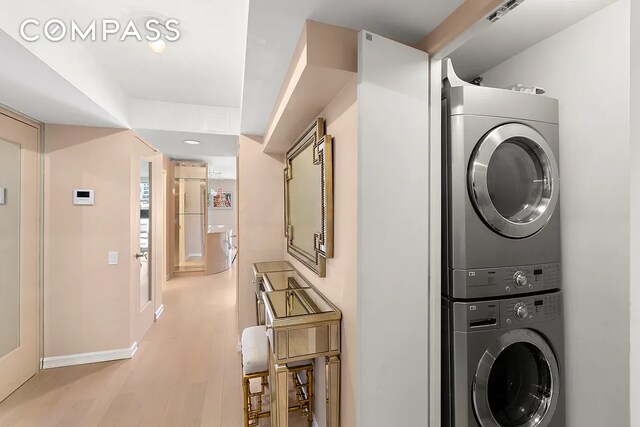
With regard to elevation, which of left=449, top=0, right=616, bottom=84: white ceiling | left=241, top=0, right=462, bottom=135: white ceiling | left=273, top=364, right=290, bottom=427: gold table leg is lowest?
left=273, top=364, right=290, bottom=427: gold table leg

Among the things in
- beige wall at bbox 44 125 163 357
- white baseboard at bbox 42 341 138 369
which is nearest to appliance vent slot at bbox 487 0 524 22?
beige wall at bbox 44 125 163 357

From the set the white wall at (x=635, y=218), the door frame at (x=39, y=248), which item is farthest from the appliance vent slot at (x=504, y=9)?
the door frame at (x=39, y=248)

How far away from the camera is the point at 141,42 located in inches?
79.9

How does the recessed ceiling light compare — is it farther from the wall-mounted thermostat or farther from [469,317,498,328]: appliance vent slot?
[469,317,498,328]: appliance vent slot

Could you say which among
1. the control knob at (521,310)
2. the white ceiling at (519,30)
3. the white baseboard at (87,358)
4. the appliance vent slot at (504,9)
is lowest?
the white baseboard at (87,358)

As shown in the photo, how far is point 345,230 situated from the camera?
4.97 feet

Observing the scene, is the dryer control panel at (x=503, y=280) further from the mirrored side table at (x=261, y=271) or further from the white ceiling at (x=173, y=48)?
the white ceiling at (x=173, y=48)

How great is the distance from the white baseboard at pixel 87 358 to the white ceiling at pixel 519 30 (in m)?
3.83

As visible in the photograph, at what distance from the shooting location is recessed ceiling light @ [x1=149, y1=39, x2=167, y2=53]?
78.0 inches

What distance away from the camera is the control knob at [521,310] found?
1.50 metres

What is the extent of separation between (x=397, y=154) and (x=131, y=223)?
2.86m

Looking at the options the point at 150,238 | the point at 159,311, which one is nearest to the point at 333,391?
the point at 150,238

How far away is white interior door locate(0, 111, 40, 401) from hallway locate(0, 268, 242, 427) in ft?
0.85

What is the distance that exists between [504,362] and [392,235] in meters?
1.05
